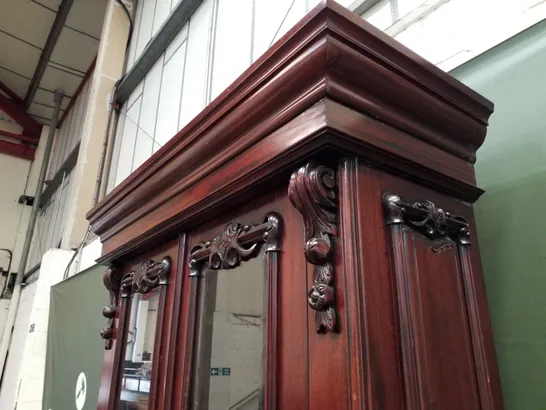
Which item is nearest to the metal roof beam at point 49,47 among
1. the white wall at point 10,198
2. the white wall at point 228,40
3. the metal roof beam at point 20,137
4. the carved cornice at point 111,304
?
the metal roof beam at point 20,137

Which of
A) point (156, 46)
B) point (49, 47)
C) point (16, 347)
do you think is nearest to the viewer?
point (156, 46)

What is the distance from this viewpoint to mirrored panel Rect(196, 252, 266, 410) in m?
0.62

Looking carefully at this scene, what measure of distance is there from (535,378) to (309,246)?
0.42 m

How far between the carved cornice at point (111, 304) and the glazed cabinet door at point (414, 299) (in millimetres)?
832

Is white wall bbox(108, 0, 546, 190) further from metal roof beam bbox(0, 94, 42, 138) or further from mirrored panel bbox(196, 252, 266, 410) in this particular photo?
metal roof beam bbox(0, 94, 42, 138)

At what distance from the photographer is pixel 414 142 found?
0.61 metres

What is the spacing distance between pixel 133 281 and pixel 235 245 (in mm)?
462

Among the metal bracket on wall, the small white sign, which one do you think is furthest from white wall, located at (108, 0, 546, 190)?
the metal bracket on wall

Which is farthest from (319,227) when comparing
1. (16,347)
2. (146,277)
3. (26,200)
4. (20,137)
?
(20,137)

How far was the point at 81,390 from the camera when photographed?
199 centimetres

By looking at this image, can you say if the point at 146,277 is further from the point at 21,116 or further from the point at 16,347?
the point at 21,116

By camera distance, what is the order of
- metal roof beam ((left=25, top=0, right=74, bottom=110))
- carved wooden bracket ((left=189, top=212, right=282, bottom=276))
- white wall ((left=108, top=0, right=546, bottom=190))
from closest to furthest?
carved wooden bracket ((left=189, top=212, right=282, bottom=276)), white wall ((left=108, top=0, right=546, bottom=190)), metal roof beam ((left=25, top=0, right=74, bottom=110))

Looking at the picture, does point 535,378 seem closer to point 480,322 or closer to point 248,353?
point 480,322

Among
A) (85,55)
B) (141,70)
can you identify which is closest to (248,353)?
(141,70)
